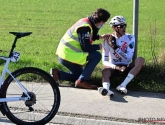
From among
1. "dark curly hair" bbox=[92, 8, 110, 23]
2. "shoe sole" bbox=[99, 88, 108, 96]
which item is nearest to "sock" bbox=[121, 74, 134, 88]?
"shoe sole" bbox=[99, 88, 108, 96]

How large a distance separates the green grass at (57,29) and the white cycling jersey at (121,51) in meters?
0.30

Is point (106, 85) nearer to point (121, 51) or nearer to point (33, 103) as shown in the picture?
point (121, 51)

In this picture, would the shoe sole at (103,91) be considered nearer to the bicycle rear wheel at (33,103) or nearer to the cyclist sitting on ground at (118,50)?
the cyclist sitting on ground at (118,50)

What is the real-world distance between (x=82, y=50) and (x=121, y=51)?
691 mm

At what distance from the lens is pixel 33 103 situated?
5297 mm

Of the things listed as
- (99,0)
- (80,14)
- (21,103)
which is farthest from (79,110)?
(99,0)

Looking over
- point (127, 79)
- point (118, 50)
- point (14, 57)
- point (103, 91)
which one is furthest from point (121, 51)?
point (14, 57)

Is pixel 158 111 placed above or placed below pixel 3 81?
below

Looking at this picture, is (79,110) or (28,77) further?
(28,77)

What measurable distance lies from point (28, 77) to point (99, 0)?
2210cm

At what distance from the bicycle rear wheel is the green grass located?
1460 mm

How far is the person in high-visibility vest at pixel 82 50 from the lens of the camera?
6.52m

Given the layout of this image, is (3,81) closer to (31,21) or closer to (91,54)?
(91,54)

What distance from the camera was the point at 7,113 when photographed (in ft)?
17.2
